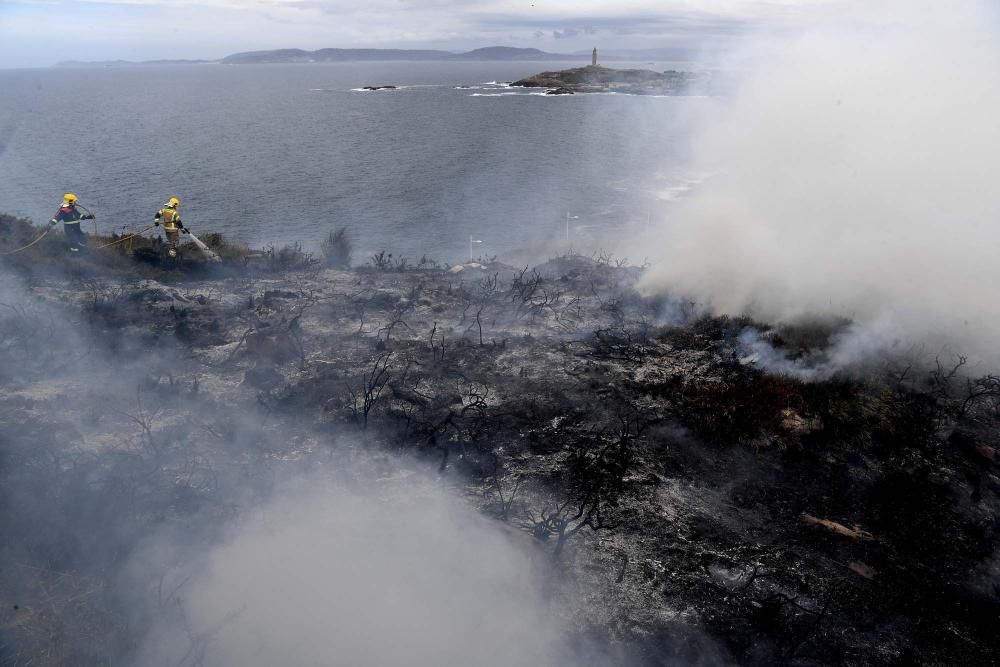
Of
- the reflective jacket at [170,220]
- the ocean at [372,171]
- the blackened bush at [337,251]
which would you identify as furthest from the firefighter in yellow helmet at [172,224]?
the ocean at [372,171]

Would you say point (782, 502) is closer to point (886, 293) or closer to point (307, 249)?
point (886, 293)

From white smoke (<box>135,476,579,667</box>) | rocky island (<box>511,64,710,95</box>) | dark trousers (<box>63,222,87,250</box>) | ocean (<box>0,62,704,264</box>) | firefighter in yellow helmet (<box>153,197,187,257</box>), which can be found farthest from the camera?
rocky island (<box>511,64,710,95</box>)

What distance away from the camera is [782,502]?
33.6 ft

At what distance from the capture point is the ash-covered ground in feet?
24.4

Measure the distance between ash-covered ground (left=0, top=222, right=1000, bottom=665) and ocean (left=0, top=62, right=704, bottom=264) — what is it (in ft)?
55.8

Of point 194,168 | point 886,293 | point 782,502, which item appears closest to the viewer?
point 782,502

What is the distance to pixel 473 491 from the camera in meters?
9.96

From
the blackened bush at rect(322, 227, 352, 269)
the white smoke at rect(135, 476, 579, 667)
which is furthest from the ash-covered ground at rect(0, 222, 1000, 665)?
the blackened bush at rect(322, 227, 352, 269)

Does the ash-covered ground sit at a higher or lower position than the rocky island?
lower

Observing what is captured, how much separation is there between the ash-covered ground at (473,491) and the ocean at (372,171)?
17.0 metres

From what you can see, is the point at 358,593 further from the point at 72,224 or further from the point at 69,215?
the point at 72,224

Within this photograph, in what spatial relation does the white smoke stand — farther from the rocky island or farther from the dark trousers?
the rocky island

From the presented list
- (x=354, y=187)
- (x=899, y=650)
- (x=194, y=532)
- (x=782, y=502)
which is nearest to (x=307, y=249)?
(x=354, y=187)

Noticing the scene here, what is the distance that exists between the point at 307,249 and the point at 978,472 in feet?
98.7
